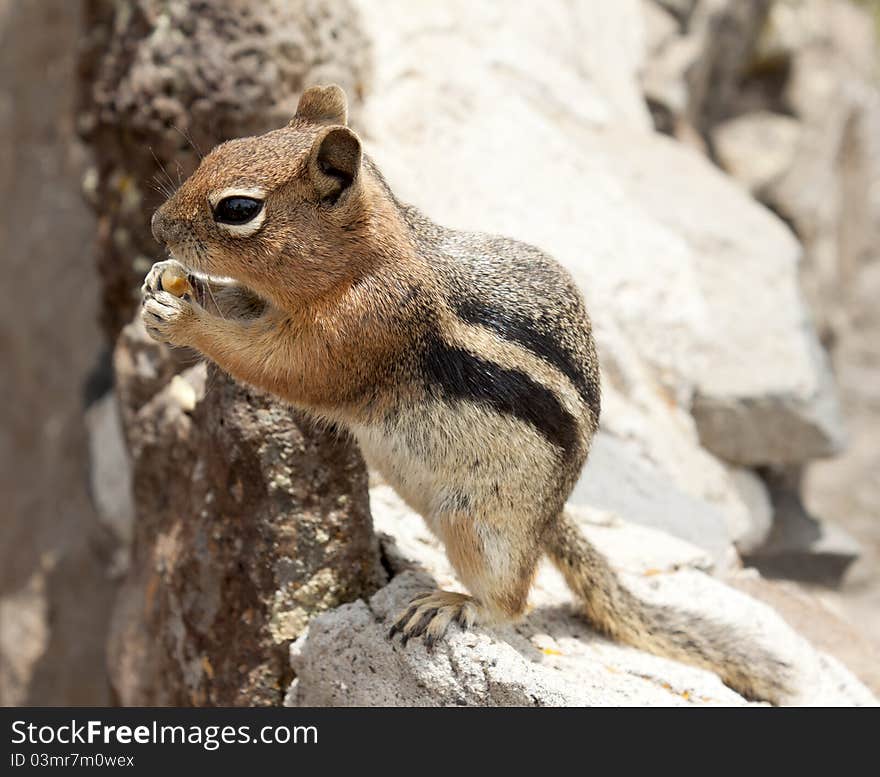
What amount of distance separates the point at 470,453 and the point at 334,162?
86 centimetres

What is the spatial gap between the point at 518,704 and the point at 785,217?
5870 millimetres

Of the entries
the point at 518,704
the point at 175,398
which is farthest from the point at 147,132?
the point at 518,704

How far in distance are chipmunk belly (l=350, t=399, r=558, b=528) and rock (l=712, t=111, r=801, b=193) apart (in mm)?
5865

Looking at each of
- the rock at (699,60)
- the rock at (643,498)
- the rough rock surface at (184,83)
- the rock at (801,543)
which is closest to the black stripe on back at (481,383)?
the rock at (643,498)

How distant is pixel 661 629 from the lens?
347 centimetres

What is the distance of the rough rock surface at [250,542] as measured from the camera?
3.31 meters

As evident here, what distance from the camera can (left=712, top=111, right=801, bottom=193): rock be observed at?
833 centimetres

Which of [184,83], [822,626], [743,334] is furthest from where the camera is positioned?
[743,334]

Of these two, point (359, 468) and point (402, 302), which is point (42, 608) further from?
point (402, 302)

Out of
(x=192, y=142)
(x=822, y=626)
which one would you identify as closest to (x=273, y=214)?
(x=192, y=142)

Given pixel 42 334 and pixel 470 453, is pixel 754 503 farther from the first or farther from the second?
pixel 42 334

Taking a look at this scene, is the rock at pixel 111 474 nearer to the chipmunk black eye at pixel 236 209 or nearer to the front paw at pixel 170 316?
the front paw at pixel 170 316

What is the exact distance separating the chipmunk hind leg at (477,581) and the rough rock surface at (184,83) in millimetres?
2068

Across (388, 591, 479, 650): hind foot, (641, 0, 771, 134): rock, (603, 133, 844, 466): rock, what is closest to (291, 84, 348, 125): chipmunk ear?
(388, 591, 479, 650): hind foot
